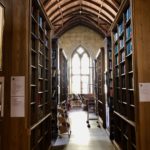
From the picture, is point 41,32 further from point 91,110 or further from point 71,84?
point 71,84

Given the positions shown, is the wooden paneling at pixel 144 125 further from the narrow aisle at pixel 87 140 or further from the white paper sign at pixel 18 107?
the narrow aisle at pixel 87 140

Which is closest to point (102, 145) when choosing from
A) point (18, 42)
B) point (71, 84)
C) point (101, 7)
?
point (18, 42)

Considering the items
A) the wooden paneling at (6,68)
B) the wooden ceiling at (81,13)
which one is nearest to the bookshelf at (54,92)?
the wooden paneling at (6,68)

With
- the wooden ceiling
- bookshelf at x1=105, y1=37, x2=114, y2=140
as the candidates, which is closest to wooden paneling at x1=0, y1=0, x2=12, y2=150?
bookshelf at x1=105, y1=37, x2=114, y2=140

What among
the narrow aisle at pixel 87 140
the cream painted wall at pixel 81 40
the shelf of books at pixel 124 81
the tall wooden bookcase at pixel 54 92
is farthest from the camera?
the cream painted wall at pixel 81 40

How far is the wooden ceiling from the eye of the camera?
32.0 ft

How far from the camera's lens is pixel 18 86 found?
2.54 m

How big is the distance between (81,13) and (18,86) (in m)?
10.5

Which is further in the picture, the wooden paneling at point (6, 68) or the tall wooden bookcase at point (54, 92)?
the tall wooden bookcase at point (54, 92)

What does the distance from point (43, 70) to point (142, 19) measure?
206 cm

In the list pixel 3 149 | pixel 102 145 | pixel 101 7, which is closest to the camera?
pixel 3 149

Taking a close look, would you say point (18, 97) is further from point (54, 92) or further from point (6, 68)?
point (54, 92)

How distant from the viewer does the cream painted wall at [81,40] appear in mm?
13867

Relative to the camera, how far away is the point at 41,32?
396 centimetres
